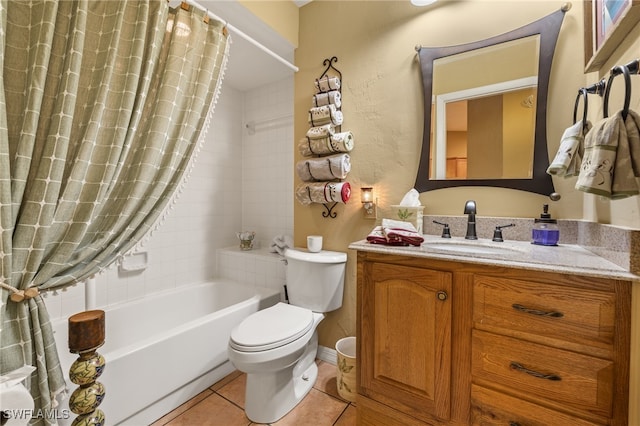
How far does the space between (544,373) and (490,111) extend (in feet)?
3.94

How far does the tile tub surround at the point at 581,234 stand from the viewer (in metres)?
0.75

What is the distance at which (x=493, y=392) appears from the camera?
93cm

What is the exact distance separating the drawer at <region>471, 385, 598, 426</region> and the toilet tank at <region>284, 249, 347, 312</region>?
35.3 inches

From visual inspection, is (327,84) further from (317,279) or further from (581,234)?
(581,234)

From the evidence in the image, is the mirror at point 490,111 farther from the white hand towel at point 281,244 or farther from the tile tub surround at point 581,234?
the white hand towel at point 281,244

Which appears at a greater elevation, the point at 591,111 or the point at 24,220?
the point at 591,111

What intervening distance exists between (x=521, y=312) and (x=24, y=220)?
161 centimetres

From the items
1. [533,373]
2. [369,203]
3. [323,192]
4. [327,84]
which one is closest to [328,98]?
[327,84]

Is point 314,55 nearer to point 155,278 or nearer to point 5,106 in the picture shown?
point 5,106

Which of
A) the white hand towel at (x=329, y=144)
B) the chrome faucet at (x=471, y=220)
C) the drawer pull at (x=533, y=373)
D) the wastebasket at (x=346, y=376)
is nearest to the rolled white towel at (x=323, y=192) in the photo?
the white hand towel at (x=329, y=144)

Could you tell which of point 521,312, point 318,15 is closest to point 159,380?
point 521,312

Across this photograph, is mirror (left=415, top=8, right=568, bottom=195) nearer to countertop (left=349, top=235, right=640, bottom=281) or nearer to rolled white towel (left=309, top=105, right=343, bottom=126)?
countertop (left=349, top=235, right=640, bottom=281)

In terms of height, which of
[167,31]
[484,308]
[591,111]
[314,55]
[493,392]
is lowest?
[493,392]

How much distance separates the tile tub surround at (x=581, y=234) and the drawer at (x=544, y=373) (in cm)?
32
